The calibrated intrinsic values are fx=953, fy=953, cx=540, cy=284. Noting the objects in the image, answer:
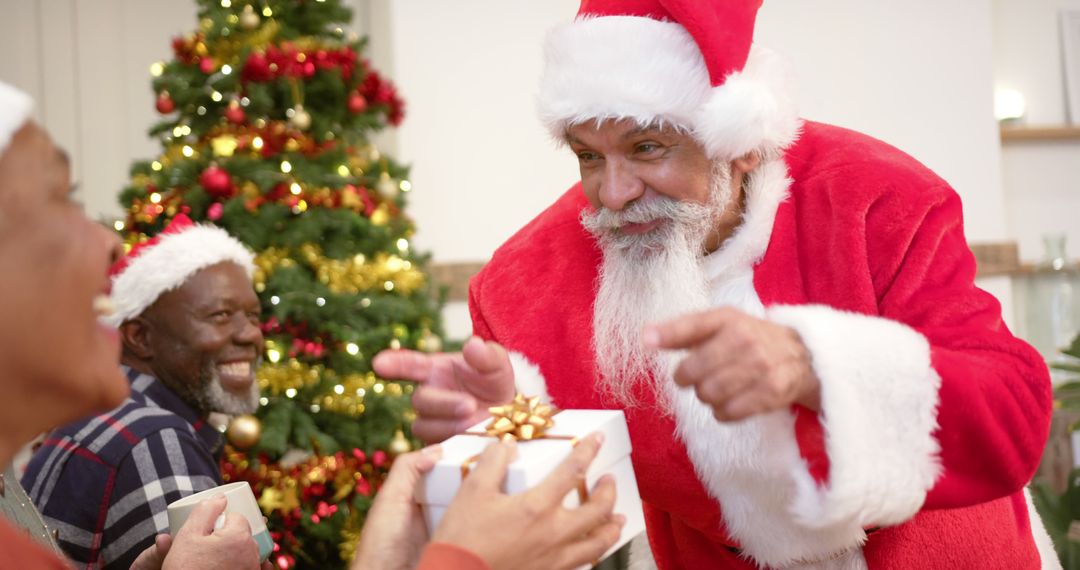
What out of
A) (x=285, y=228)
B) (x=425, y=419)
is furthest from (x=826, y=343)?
(x=285, y=228)

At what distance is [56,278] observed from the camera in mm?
953

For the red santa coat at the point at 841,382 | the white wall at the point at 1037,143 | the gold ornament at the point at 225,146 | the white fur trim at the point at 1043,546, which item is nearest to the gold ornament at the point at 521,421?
the red santa coat at the point at 841,382

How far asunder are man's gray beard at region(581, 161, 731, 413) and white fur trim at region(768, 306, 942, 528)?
44 cm

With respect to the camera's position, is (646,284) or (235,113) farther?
(235,113)

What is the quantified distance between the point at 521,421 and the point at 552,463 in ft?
0.42

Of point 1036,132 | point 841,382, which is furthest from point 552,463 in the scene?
point 1036,132

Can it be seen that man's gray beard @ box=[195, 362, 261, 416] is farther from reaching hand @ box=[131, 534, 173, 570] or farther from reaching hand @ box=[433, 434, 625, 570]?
reaching hand @ box=[433, 434, 625, 570]

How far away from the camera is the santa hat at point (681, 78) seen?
1818 mm

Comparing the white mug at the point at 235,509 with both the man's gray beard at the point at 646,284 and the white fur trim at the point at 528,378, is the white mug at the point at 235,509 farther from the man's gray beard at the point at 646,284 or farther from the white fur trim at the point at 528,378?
the man's gray beard at the point at 646,284

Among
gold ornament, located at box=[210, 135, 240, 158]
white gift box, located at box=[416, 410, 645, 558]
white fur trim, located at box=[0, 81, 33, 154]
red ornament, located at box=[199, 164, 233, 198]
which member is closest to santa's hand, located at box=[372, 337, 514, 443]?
white gift box, located at box=[416, 410, 645, 558]

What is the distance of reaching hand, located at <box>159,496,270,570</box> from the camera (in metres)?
1.51

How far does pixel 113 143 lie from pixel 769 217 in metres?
4.04

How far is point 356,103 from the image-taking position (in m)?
3.97

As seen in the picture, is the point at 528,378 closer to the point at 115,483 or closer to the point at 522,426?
the point at 522,426
